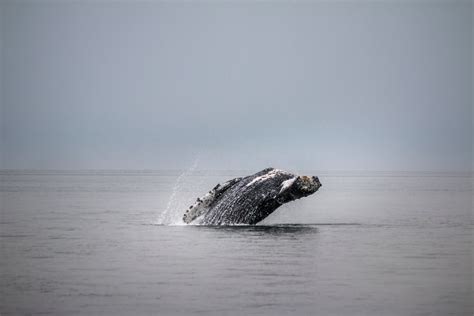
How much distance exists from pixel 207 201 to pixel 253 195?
68.8 inches

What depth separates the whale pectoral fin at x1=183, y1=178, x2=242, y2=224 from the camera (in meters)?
26.7

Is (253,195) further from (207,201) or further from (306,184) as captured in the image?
(207,201)

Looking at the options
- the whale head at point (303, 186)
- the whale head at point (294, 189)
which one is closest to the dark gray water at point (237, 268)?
the whale head at point (294, 189)

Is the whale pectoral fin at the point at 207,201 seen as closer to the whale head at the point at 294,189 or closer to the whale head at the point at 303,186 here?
the whale head at the point at 294,189

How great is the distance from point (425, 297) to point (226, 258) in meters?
6.08

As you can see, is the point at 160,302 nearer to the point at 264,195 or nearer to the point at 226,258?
the point at 226,258

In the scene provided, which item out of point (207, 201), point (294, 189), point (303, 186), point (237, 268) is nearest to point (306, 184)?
point (303, 186)

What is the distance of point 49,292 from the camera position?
17078mm

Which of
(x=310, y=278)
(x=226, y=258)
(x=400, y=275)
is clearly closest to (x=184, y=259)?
(x=226, y=258)

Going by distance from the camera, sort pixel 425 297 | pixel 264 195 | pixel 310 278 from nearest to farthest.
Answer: pixel 425 297
pixel 310 278
pixel 264 195

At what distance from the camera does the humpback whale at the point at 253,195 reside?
25.8 metres

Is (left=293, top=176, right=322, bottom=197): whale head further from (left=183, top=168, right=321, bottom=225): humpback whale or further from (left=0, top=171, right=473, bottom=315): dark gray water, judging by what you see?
(left=0, top=171, right=473, bottom=315): dark gray water

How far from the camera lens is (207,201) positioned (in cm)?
2731

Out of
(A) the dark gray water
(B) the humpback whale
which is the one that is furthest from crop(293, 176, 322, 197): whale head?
(A) the dark gray water
